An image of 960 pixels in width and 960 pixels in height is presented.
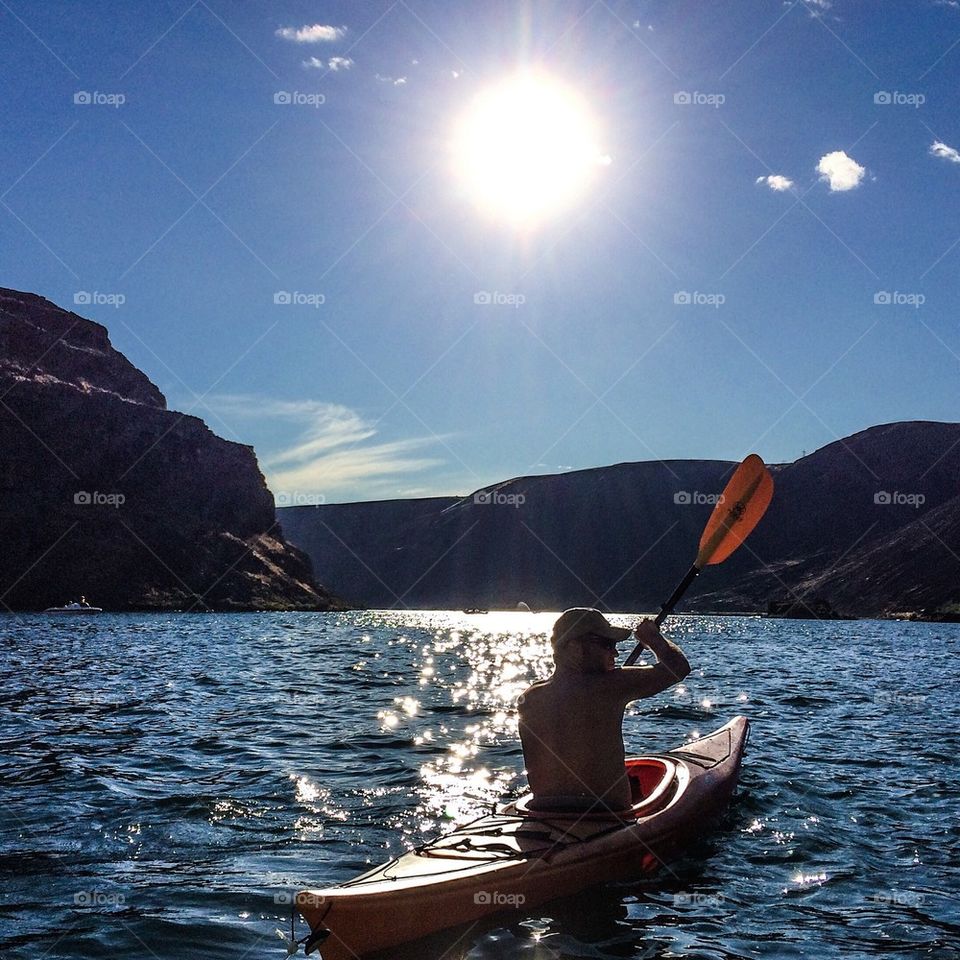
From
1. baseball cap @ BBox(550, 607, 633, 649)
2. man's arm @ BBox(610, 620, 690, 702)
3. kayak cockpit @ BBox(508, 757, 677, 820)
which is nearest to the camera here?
man's arm @ BBox(610, 620, 690, 702)

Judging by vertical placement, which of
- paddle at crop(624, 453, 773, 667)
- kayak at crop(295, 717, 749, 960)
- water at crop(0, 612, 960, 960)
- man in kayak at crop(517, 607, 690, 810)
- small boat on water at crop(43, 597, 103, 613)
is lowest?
small boat on water at crop(43, 597, 103, 613)

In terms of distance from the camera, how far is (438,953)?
18.2 feet

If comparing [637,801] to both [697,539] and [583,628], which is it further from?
[697,539]

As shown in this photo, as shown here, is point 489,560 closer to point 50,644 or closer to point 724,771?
point 50,644

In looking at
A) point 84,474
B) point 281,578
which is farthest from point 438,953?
point 281,578

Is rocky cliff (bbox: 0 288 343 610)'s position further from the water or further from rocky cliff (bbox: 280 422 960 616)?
the water

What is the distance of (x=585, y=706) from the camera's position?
684cm

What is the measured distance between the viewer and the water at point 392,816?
19.8 ft

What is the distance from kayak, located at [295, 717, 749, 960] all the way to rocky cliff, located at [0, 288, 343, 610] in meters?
88.2

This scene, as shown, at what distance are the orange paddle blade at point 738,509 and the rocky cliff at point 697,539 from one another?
311 feet

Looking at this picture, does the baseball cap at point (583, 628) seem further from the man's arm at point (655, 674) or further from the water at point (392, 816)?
the water at point (392, 816)

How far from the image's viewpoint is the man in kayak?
6805 mm

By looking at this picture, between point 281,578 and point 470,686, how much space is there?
94048 mm

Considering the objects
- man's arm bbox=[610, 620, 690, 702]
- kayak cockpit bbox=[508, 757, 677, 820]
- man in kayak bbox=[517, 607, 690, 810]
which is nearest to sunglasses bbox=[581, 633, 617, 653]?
man in kayak bbox=[517, 607, 690, 810]
